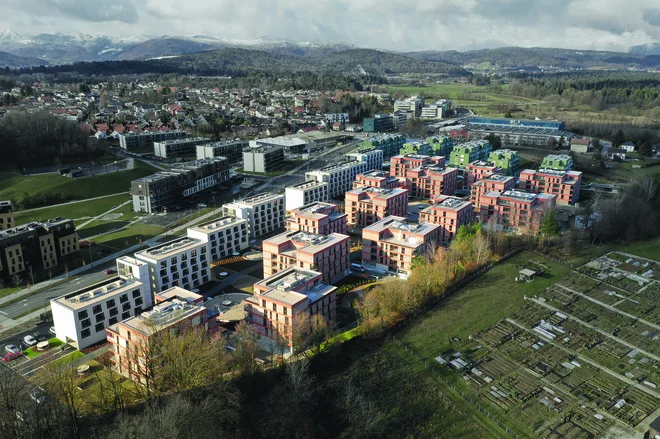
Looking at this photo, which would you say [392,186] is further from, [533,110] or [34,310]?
[533,110]

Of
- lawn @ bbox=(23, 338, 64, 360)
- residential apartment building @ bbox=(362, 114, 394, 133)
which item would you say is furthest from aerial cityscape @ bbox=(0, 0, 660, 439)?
residential apartment building @ bbox=(362, 114, 394, 133)

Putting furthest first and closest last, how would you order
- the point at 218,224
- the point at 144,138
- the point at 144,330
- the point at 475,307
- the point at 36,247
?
the point at 144,138 < the point at 218,224 < the point at 36,247 < the point at 475,307 < the point at 144,330

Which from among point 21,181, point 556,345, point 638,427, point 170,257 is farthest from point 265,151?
point 638,427

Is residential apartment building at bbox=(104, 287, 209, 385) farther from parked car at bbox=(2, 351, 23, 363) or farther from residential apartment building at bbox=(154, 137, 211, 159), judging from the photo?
residential apartment building at bbox=(154, 137, 211, 159)

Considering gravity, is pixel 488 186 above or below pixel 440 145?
below

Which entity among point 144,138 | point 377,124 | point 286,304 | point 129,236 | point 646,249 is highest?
point 144,138

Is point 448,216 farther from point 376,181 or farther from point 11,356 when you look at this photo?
point 11,356

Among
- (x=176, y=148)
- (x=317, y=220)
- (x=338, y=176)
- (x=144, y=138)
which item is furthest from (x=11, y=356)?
(x=144, y=138)
